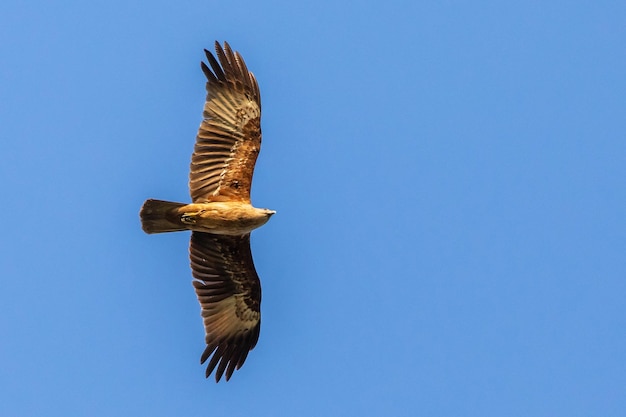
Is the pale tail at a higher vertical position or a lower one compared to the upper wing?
lower

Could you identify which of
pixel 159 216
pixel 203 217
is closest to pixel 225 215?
pixel 203 217

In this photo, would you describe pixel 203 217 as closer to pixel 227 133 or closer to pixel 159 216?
pixel 159 216

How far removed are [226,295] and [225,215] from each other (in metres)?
1.56

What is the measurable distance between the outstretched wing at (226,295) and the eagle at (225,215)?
0.01m

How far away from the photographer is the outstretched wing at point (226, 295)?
15141 mm

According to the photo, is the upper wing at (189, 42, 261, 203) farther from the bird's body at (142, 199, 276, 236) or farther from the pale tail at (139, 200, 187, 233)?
the pale tail at (139, 200, 187, 233)

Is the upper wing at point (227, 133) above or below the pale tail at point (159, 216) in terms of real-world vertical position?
above

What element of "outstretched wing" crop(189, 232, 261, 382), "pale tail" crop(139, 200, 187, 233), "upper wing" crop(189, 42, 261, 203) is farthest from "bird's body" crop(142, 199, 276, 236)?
"outstretched wing" crop(189, 232, 261, 382)

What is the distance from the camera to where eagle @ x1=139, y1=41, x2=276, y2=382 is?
14484 millimetres

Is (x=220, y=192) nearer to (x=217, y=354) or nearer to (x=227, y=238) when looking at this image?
(x=227, y=238)

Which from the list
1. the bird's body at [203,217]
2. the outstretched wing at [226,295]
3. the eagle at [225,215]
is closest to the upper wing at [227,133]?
the eagle at [225,215]

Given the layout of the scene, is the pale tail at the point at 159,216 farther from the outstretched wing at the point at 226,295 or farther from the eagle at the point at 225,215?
the outstretched wing at the point at 226,295

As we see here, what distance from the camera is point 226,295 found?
15414mm

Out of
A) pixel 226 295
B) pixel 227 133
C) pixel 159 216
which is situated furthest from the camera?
pixel 226 295
